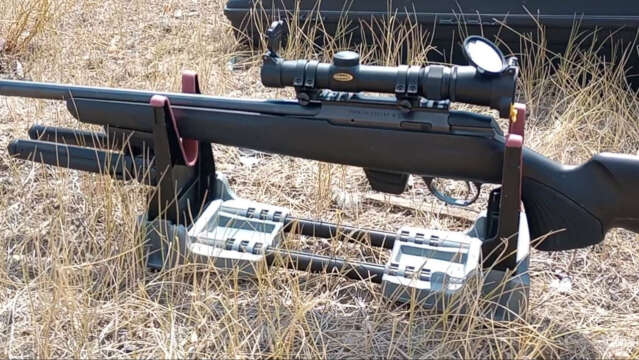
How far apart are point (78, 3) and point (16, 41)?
115 centimetres

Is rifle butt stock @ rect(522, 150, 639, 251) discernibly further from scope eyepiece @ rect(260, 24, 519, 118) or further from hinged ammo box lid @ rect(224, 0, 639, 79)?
hinged ammo box lid @ rect(224, 0, 639, 79)

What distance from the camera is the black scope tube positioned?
253cm

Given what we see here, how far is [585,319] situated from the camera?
2887 mm

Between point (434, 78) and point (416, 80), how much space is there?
0.21ft

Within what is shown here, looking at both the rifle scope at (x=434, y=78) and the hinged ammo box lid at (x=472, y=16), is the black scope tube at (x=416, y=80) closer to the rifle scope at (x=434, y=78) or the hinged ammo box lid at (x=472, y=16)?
the rifle scope at (x=434, y=78)

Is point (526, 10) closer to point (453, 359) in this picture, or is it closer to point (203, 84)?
point (203, 84)

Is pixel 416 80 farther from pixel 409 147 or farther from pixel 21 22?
pixel 21 22

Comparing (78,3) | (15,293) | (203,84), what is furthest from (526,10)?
(78,3)

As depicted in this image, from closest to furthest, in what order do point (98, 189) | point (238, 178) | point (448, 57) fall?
1. point (98, 189)
2. point (238, 178)
3. point (448, 57)

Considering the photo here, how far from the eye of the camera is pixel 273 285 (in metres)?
3.00

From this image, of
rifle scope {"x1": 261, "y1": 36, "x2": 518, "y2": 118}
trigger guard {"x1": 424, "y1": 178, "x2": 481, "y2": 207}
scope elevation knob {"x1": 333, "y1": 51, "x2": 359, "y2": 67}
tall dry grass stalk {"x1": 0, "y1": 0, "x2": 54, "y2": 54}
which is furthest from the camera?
tall dry grass stalk {"x1": 0, "y1": 0, "x2": 54, "y2": 54}

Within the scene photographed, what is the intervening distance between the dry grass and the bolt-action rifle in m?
0.15

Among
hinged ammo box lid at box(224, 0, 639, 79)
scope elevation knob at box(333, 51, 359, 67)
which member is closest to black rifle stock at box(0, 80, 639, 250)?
scope elevation knob at box(333, 51, 359, 67)

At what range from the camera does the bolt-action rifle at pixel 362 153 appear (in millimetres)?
2576
